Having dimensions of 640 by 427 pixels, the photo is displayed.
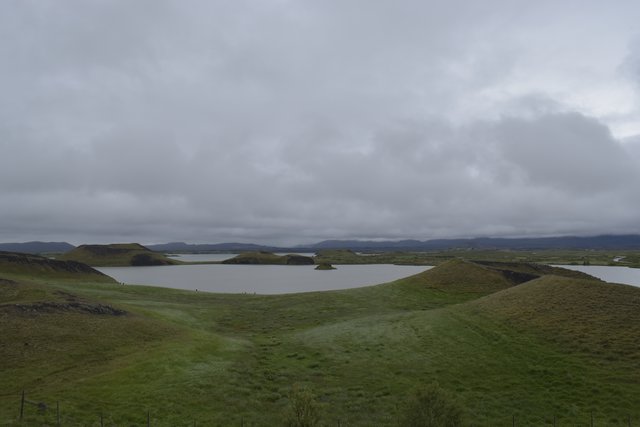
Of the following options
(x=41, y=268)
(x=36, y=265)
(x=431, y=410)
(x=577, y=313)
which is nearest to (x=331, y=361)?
(x=431, y=410)

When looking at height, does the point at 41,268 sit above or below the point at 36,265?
below

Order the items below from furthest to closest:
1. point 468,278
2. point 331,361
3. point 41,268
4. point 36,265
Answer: point 36,265 → point 41,268 → point 468,278 → point 331,361

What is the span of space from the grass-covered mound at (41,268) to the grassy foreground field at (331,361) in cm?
5915

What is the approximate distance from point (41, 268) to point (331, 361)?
10496cm

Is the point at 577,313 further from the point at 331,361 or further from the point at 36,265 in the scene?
the point at 36,265

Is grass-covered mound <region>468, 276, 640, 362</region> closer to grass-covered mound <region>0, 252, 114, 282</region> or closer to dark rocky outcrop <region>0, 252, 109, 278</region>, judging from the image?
grass-covered mound <region>0, 252, 114, 282</region>

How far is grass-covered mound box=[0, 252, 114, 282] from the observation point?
103750 mm

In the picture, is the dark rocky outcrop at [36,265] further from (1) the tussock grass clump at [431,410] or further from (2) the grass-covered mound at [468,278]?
(1) the tussock grass clump at [431,410]

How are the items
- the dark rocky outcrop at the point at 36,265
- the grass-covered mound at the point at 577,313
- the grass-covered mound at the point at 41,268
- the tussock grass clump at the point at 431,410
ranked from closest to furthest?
1. the tussock grass clump at the point at 431,410
2. the grass-covered mound at the point at 577,313
3. the grass-covered mound at the point at 41,268
4. the dark rocky outcrop at the point at 36,265

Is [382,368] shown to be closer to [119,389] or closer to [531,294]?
[119,389]

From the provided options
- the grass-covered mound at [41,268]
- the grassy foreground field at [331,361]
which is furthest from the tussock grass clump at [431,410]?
the grass-covered mound at [41,268]

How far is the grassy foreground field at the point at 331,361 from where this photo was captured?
26531 mm

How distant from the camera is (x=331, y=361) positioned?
126 feet

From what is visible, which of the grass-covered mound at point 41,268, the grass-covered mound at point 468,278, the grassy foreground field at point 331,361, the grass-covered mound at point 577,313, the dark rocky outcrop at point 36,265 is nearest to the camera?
the grassy foreground field at point 331,361
